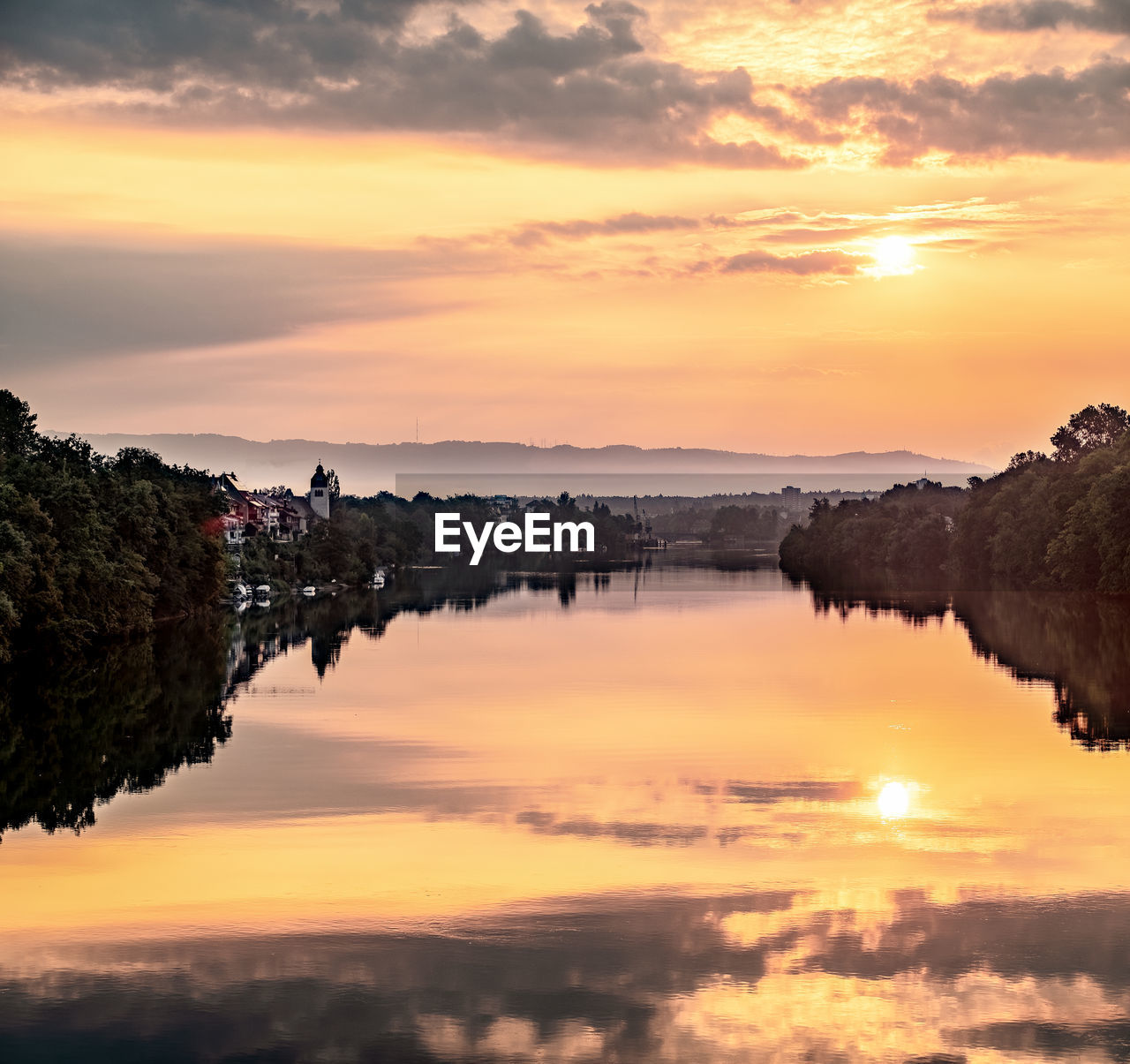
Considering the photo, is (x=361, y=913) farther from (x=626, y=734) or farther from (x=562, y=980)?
(x=626, y=734)

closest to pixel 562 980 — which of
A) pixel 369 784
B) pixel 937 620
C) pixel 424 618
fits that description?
pixel 369 784

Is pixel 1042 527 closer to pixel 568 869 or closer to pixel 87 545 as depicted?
pixel 87 545

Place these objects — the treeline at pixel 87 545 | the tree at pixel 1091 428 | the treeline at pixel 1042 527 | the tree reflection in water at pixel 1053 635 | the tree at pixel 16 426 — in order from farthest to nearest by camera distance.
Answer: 1. the tree at pixel 1091 428
2. the treeline at pixel 1042 527
3. the tree at pixel 16 426
4. the treeline at pixel 87 545
5. the tree reflection in water at pixel 1053 635

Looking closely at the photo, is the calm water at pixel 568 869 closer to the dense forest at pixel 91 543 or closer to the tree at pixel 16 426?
the dense forest at pixel 91 543

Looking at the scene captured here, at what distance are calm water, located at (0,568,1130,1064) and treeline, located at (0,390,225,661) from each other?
16.8 ft

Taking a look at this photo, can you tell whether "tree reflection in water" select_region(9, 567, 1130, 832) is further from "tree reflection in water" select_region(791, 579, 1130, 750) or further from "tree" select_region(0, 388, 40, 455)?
"tree" select_region(0, 388, 40, 455)

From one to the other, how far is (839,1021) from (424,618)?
85207 millimetres

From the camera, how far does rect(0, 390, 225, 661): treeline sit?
62.7 metres

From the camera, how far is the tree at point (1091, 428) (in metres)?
152

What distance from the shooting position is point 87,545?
71.2 metres

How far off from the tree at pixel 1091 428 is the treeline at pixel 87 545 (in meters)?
89.9

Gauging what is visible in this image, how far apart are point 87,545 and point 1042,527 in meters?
87.9

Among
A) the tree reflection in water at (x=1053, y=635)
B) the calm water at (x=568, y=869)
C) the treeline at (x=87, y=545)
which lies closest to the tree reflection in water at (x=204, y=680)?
the tree reflection in water at (x=1053, y=635)

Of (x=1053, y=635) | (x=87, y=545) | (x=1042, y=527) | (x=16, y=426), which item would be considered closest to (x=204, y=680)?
(x=87, y=545)
